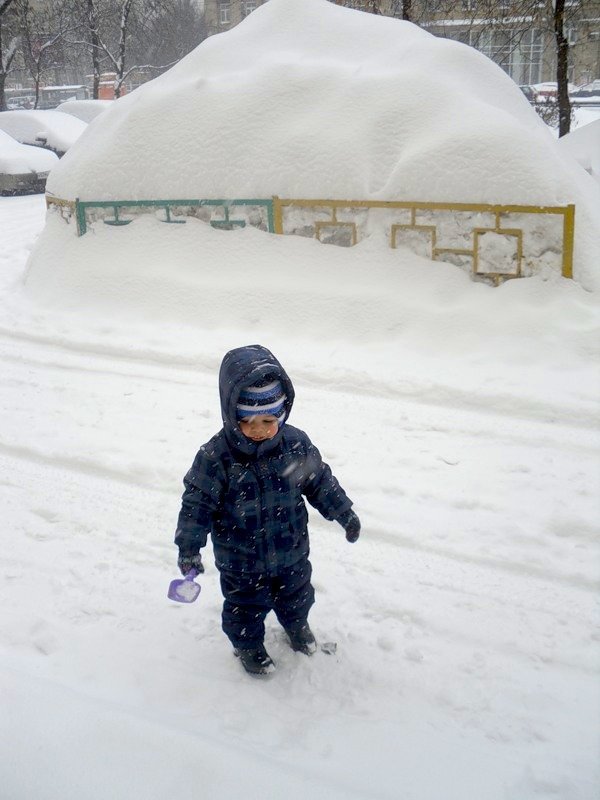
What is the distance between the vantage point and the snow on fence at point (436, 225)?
5.84m

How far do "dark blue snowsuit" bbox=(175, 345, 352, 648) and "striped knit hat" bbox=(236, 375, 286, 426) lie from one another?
0.10ft

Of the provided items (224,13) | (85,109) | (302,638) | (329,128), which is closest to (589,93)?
(85,109)

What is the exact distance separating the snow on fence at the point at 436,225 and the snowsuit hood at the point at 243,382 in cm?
407

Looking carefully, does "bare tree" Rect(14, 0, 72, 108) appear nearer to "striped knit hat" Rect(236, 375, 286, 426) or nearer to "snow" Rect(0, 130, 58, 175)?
"snow" Rect(0, 130, 58, 175)

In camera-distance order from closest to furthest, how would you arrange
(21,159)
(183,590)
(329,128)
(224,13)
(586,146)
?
(183,590) → (329,128) → (586,146) → (21,159) → (224,13)

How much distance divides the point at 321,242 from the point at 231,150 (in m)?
1.29

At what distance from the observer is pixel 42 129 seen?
19.7 meters

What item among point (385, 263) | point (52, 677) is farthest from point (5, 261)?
point (52, 677)

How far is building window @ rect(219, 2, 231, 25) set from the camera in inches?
1930

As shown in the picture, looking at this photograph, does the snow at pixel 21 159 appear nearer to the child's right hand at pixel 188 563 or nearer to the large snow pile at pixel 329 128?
the large snow pile at pixel 329 128

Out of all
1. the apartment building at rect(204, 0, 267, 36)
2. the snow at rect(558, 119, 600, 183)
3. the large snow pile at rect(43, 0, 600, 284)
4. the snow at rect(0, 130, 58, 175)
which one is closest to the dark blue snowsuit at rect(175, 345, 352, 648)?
the large snow pile at rect(43, 0, 600, 284)

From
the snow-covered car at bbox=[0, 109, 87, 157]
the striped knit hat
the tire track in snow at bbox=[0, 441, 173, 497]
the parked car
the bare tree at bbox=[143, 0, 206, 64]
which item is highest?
the bare tree at bbox=[143, 0, 206, 64]

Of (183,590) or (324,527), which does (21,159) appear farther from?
(183,590)

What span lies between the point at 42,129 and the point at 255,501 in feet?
65.5
